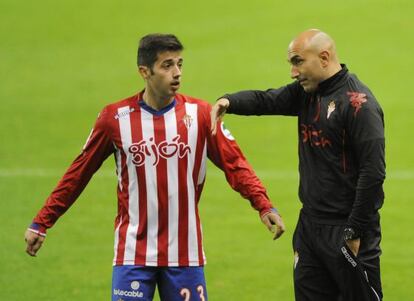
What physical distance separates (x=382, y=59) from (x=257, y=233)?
737cm

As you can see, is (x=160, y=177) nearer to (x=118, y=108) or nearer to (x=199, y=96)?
(x=118, y=108)

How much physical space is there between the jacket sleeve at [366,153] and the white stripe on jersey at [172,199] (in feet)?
3.51

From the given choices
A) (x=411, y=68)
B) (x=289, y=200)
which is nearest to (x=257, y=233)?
(x=289, y=200)

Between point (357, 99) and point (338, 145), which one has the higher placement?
point (357, 99)

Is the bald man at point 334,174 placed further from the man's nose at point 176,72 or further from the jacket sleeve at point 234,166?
the man's nose at point 176,72

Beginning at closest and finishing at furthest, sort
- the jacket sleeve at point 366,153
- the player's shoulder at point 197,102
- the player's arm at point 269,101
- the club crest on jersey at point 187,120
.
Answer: the jacket sleeve at point 366,153 → the club crest on jersey at point 187,120 → the player's shoulder at point 197,102 → the player's arm at point 269,101

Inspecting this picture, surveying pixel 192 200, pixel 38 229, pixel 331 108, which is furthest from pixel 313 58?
pixel 38 229

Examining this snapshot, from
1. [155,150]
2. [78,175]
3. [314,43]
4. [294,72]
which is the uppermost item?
[314,43]

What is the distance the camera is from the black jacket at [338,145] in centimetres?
722

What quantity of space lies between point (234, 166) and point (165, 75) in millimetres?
709

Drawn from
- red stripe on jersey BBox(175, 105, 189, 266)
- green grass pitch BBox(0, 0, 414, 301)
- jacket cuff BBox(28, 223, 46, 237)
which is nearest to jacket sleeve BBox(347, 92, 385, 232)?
red stripe on jersey BBox(175, 105, 189, 266)

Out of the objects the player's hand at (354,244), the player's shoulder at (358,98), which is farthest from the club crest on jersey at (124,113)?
the player's hand at (354,244)

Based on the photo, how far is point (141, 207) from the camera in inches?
293

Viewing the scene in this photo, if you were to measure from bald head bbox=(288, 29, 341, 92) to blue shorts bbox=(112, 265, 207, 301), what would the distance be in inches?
54.3
